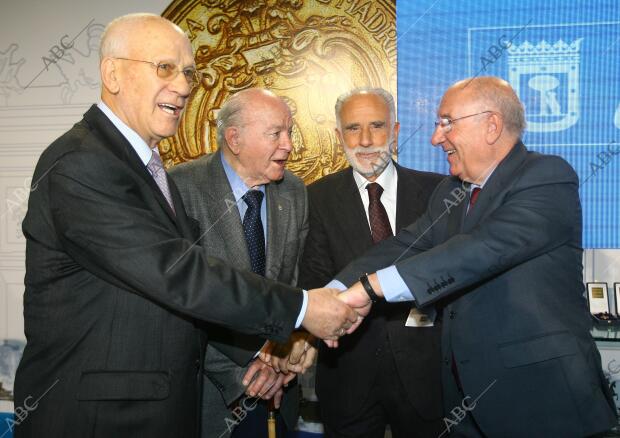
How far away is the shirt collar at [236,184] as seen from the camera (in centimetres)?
279

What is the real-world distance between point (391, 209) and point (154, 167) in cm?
124

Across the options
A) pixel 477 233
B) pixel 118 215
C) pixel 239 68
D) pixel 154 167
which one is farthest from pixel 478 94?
pixel 239 68

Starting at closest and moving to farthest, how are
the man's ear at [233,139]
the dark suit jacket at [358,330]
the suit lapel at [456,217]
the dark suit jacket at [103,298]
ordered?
the dark suit jacket at [103,298], the suit lapel at [456,217], the dark suit jacket at [358,330], the man's ear at [233,139]

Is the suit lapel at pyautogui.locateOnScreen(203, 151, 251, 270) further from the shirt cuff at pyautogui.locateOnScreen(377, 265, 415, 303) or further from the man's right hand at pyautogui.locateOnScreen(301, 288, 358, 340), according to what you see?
the shirt cuff at pyautogui.locateOnScreen(377, 265, 415, 303)

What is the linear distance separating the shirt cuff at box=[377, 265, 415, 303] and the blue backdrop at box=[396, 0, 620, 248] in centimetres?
172

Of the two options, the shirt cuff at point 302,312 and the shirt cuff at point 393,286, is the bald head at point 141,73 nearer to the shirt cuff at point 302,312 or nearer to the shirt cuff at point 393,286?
the shirt cuff at point 302,312

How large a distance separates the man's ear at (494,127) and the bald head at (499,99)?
0.02 metres

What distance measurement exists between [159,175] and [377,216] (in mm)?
1134

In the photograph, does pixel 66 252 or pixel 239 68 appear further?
pixel 239 68

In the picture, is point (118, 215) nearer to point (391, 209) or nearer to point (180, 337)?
point (180, 337)

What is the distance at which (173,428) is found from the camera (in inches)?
74.3

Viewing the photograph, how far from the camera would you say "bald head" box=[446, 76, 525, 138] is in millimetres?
2350

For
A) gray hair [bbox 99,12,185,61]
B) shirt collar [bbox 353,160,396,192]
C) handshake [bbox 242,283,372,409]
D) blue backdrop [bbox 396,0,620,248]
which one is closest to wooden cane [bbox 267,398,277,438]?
handshake [bbox 242,283,372,409]

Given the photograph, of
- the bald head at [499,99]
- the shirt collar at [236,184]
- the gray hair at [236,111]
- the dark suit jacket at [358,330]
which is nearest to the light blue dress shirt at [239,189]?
the shirt collar at [236,184]
